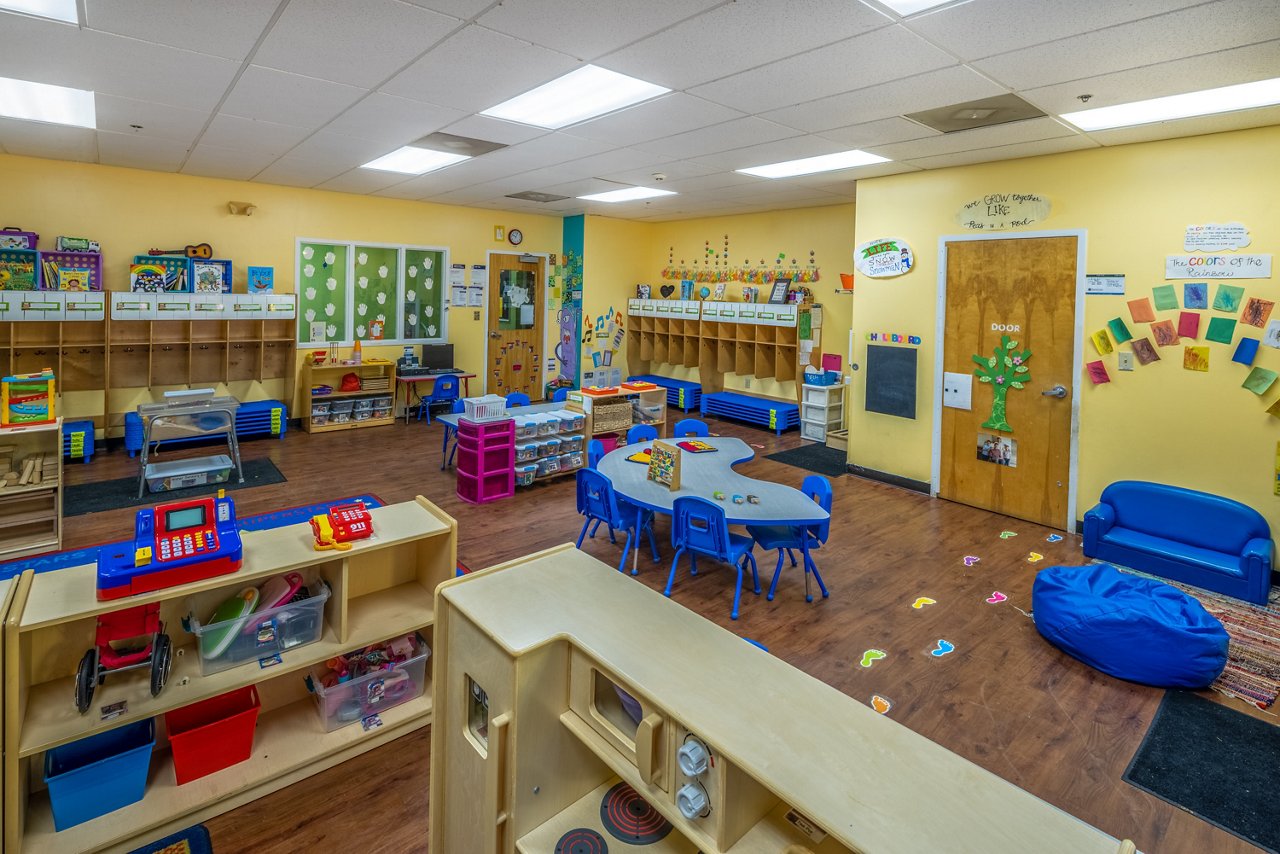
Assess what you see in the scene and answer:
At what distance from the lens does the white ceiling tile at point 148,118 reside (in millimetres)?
4438

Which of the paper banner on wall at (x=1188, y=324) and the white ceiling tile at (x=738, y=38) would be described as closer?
the white ceiling tile at (x=738, y=38)

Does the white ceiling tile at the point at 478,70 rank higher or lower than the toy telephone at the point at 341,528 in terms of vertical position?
higher

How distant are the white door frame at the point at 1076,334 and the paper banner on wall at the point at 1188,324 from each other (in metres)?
0.61

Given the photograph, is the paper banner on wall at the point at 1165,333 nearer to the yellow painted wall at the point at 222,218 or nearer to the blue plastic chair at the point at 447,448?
the blue plastic chair at the point at 447,448

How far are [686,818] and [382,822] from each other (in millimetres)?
1569

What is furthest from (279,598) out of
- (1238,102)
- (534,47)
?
(1238,102)

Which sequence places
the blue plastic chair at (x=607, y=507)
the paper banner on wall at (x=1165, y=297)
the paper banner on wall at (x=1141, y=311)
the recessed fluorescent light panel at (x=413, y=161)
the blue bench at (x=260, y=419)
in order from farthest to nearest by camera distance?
the blue bench at (x=260, y=419) → the recessed fluorescent light panel at (x=413, y=161) → the paper banner on wall at (x=1141, y=311) → the paper banner on wall at (x=1165, y=297) → the blue plastic chair at (x=607, y=507)

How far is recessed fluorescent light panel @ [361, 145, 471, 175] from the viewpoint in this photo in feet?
19.2

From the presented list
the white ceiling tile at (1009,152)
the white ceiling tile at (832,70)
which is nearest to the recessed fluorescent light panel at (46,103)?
the white ceiling tile at (832,70)

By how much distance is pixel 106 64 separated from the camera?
363 centimetres

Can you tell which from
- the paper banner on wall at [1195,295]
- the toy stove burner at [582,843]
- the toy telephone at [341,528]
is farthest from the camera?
the paper banner on wall at [1195,295]

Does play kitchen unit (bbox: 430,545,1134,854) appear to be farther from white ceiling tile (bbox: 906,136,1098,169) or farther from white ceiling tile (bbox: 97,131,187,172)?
white ceiling tile (bbox: 97,131,187,172)

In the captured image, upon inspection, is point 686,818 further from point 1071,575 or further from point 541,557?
point 1071,575

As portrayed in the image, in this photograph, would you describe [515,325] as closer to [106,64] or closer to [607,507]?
[607,507]
